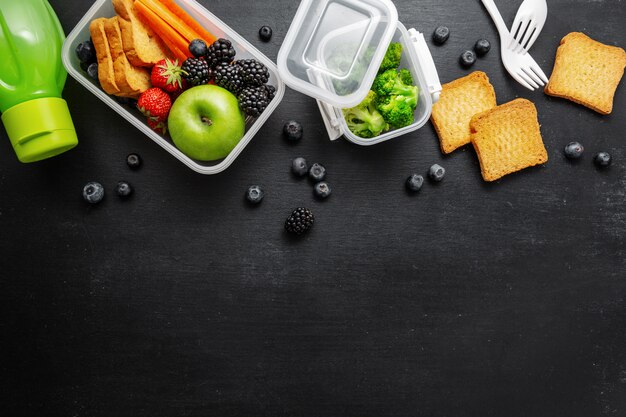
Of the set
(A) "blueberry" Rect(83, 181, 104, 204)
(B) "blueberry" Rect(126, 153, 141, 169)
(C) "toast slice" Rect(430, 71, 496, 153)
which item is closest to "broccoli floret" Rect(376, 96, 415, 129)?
(C) "toast slice" Rect(430, 71, 496, 153)

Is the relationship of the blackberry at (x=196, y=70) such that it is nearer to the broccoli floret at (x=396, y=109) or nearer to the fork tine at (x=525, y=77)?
the broccoli floret at (x=396, y=109)

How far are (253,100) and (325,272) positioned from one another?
1.59ft

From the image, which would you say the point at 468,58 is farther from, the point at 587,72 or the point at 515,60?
the point at 587,72

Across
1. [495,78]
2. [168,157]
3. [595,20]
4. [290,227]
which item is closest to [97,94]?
[168,157]

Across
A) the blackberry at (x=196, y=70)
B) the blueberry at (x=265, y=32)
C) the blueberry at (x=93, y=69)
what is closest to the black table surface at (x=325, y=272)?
the blueberry at (x=265, y=32)

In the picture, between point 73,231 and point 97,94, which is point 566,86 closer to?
point 97,94

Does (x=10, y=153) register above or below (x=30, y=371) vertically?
above

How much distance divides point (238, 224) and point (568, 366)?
98cm

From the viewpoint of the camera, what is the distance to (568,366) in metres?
1.43

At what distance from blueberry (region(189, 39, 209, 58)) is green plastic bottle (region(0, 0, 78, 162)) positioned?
0.34 m

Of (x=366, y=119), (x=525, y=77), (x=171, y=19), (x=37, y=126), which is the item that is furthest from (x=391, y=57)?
(x=37, y=126)

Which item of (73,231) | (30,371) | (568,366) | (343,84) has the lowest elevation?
(30,371)

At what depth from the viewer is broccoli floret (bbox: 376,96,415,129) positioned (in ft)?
4.07

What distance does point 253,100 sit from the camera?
3.90ft
